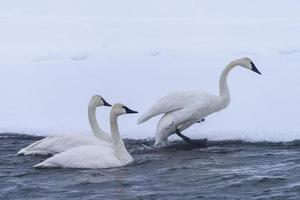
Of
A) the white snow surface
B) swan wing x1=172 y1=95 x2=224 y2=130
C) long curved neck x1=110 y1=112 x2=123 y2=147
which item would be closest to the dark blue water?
long curved neck x1=110 y1=112 x2=123 y2=147

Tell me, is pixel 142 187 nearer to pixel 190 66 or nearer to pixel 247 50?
pixel 190 66

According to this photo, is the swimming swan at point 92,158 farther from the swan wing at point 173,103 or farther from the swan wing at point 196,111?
the swan wing at point 196,111

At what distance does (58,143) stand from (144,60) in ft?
12.8

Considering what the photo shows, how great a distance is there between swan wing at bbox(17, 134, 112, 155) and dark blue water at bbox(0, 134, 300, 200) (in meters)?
0.11

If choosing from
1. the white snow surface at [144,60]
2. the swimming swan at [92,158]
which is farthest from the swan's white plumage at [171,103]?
the swimming swan at [92,158]

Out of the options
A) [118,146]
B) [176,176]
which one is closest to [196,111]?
[118,146]

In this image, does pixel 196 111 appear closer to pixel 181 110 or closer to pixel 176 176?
→ pixel 181 110

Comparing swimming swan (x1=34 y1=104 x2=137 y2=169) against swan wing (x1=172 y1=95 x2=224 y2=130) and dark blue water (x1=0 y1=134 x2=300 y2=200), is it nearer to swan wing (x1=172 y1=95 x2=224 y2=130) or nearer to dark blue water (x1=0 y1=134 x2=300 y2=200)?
dark blue water (x1=0 y1=134 x2=300 y2=200)

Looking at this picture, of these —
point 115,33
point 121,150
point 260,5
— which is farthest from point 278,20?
point 121,150

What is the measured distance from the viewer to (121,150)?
10.1m

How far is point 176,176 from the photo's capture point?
9211 millimetres

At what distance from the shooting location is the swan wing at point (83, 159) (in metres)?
9.80

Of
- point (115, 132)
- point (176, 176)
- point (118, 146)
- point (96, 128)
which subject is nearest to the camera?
point (176, 176)

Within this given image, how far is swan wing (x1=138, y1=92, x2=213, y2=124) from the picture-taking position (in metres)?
11.3
